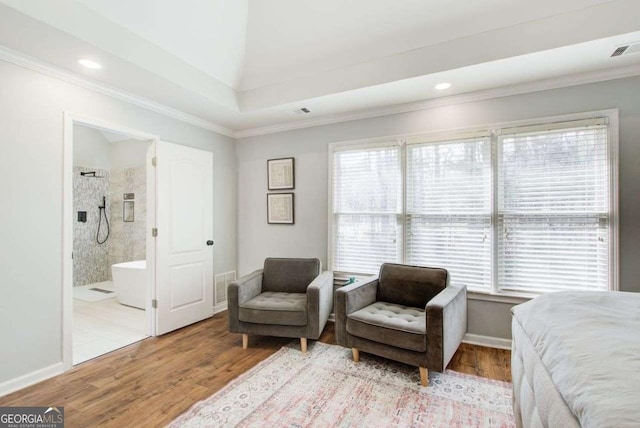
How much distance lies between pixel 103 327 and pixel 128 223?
2.74 metres

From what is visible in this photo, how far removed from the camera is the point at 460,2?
234 centimetres

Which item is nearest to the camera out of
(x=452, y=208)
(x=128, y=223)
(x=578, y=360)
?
(x=578, y=360)

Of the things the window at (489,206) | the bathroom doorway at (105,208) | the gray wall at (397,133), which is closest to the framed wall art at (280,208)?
the gray wall at (397,133)

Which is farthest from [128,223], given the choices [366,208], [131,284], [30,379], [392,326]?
[392,326]

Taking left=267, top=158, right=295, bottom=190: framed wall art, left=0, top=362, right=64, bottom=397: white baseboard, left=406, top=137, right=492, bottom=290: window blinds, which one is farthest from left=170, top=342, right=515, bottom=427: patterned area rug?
left=267, top=158, right=295, bottom=190: framed wall art

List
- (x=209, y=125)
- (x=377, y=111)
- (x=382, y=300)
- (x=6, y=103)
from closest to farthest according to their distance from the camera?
(x=6, y=103) → (x=382, y=300) → (x=377, y=111) → (x=209, y=125)

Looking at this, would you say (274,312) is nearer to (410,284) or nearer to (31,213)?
(410,284)

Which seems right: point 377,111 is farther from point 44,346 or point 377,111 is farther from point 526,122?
point 44,346

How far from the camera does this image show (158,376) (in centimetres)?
251

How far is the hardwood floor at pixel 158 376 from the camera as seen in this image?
2.06 metres

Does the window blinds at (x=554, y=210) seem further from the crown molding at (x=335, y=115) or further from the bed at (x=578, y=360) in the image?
the bed at (x=578, y=360)

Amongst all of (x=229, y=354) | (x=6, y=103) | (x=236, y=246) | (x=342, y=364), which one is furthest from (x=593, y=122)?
(x=6, y=103)

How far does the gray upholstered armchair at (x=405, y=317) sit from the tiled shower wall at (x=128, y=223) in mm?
4392

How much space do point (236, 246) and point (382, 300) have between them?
2.30m
